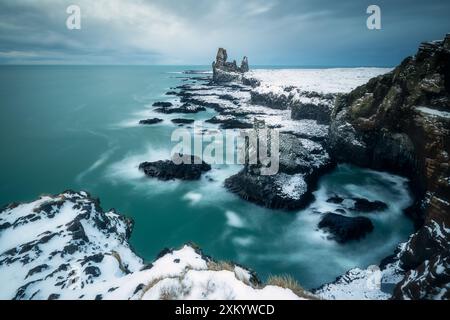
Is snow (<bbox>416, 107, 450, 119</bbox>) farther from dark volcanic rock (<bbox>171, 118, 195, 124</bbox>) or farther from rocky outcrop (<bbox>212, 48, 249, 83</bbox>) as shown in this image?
rocky outcrop (<bbox>212, 48, 249, 83</bbox>)

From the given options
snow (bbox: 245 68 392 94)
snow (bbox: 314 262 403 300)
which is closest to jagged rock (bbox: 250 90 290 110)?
snow (bbox: 245 68 392 94)

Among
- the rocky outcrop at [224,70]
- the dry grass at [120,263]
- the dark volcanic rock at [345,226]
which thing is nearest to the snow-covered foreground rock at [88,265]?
the dry grass at [120,263]

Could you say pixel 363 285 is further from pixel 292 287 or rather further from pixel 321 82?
pixel 321 82

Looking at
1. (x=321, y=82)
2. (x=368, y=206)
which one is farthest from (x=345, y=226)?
(x=321, y=82)

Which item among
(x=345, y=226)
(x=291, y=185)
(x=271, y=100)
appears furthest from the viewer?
(x=271, y=100)

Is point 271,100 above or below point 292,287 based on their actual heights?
above

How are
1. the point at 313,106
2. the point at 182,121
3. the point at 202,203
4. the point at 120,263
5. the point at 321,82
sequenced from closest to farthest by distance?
the point at 120,263 < the point at 202,203 < the point at 313,106 < the point at 182,121 < the point at 321,82
